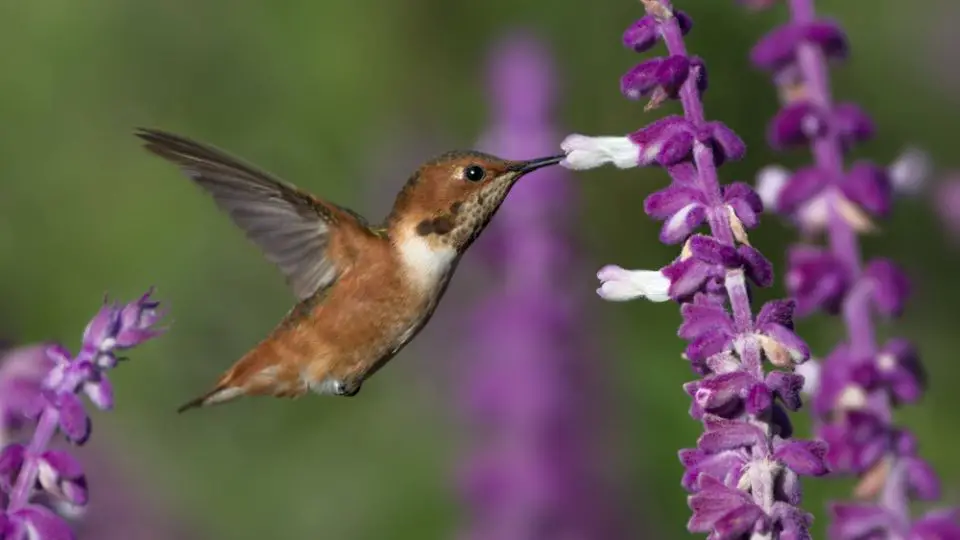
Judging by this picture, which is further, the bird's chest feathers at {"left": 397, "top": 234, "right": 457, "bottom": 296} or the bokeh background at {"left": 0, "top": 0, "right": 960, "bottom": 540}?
the bokeh background at {"left": 0, "top": 0, "right": 960, "bottom": 540}

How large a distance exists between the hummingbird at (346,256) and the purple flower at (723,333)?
1.70 m

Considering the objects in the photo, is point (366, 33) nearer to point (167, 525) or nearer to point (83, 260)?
point (83, 260)

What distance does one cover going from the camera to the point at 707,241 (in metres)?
3.19

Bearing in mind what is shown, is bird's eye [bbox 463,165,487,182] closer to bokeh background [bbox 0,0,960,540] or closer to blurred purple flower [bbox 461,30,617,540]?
blurred purple flower [bbox 461,30,617,540]

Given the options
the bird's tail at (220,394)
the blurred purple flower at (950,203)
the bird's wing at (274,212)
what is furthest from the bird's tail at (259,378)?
the blurred purple flower at (950,203)

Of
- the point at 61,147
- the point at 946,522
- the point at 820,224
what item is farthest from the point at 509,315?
the point at 61,147

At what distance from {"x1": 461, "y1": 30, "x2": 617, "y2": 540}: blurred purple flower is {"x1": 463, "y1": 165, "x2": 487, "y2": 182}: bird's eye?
79.6 inches

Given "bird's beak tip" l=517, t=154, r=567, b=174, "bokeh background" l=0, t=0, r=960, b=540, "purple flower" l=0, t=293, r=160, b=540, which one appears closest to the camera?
"purple flower" l=0, t=293, r=160, b=540

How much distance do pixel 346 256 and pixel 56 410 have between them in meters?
2.21

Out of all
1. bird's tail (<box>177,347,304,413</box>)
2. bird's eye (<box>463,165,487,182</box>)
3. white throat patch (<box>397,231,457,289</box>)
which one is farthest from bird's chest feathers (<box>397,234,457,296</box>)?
bird's tail (<box>177,347,304,413</box>)

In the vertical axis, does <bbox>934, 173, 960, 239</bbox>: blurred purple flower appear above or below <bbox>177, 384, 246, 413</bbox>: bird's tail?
above

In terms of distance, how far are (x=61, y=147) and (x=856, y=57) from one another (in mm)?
5873

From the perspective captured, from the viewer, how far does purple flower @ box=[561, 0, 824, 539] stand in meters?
3.11

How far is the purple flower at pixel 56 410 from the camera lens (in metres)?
3.38
